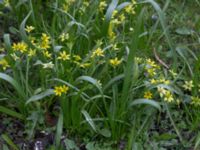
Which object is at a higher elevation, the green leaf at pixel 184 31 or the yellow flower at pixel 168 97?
the green leaf at pixel 184 31

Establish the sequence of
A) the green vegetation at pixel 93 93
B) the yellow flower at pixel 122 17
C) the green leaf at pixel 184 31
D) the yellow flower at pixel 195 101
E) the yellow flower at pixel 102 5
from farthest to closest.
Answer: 1. the green leaf at pixel 184 31
2. the yellow flower at pixel 102 5
3. the yellow flower at pixel 122 17
4. the yellow flower at pixel 195 101
5. the green vegetation at pixel 93 93

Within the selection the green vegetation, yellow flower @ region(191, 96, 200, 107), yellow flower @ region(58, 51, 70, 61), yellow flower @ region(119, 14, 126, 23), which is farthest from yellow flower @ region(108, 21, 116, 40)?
yellow flower @ region(191, 96, 200, 107)

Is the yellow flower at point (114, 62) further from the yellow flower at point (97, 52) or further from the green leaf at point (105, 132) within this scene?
the green leaf at point (105, 132)

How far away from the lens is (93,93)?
2602mm

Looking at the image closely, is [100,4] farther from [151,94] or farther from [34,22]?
[151,94]

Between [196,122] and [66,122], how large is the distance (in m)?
0.73

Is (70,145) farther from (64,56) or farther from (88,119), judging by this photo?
(64,56)

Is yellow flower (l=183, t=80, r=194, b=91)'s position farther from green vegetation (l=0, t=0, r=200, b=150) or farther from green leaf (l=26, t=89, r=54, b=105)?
green leaf (l=26, t=89, r=54, b=105)

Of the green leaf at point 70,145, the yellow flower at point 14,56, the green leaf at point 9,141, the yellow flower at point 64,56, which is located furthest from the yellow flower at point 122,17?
the green leaf at point 9,141

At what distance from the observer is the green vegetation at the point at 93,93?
249 centimetres

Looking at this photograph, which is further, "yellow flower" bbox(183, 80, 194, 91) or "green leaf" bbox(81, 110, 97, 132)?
"yellow flower" bbox(183, 80, 194, 91)

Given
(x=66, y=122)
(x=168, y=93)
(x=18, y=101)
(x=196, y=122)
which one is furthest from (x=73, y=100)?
(x=196, y=122)

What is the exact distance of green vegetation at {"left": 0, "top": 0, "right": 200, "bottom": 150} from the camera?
2.49m

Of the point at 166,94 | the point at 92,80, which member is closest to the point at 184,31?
the point at 166,94
